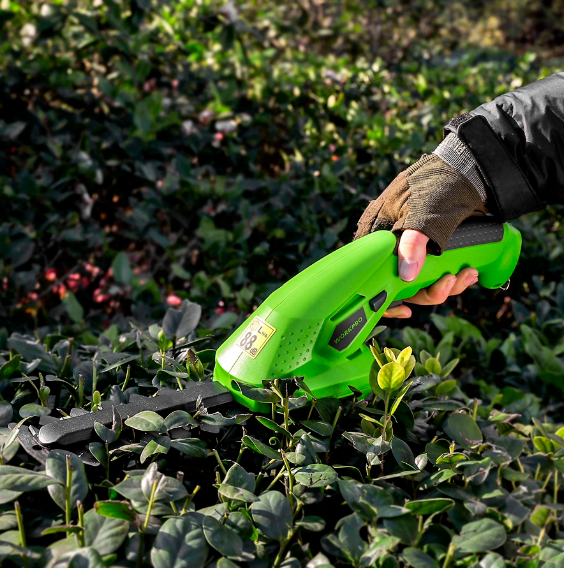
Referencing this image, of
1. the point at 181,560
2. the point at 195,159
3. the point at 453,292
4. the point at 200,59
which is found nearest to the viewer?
the point at 181,560

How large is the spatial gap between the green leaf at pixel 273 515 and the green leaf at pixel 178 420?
25 centimetres

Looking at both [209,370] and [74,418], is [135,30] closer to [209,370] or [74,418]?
[209,370]

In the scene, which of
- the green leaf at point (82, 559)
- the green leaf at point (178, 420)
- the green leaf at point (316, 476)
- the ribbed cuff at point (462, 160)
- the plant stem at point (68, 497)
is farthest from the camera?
the ribbed cuff at point (462, 160)

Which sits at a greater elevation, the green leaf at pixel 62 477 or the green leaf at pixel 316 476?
the green leaf at pixel 62 477

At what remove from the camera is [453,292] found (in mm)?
1917

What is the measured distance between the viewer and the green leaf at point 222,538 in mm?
985

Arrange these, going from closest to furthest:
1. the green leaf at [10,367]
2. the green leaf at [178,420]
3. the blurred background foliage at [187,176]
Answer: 1. the green leaf at [178,420]
2. the green leaf at [10,367]
3. the blurred background foliage at [187,176]

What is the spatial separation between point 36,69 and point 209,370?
2429mm

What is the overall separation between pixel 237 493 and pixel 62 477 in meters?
0.31

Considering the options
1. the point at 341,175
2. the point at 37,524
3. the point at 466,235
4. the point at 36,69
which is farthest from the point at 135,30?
the point at 37,524

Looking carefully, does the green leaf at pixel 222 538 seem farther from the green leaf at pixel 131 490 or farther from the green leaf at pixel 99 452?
the green leaf at pixel 99 452

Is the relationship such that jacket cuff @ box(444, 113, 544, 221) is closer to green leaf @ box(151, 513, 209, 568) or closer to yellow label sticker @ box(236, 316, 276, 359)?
yellow label sticker @ box(236, 316, 276, 359)

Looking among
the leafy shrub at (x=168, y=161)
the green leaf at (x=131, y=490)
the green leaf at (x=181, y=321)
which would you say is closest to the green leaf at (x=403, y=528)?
the green leaf at (x=131, y=490)

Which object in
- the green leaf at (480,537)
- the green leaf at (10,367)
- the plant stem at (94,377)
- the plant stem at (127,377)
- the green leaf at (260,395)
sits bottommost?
the green leaf at (480,537)
